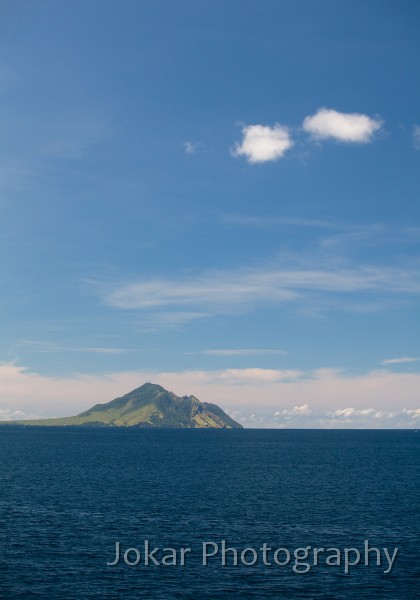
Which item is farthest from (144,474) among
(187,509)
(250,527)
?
(250,527)

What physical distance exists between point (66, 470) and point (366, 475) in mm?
114376

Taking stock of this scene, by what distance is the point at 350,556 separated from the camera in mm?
78688

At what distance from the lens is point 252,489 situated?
145750mm

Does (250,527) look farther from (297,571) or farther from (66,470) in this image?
(66,470)

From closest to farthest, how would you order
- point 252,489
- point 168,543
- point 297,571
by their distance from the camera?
1. point 297,571
2. point 168,543
3. point 252,489

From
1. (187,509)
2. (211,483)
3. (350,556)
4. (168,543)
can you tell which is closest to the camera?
(350,556)

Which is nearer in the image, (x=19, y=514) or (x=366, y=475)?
(x=19, y=514)

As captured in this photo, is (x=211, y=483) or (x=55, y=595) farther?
(x=211, y=483)

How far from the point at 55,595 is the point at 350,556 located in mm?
44359

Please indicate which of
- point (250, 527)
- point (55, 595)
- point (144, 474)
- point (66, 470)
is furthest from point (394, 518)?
point (66, 470)

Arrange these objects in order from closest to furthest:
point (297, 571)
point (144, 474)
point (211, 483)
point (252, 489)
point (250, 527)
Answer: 1. point (297, 571)
2. point (250, 527)
3. point (252, 489)
4. point (211, 483)
5. point (144, 474)

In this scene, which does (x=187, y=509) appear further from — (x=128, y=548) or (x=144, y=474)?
(x=144, y=474)

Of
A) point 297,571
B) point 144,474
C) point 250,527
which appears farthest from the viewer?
point 144,474

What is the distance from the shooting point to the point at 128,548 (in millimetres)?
81625
